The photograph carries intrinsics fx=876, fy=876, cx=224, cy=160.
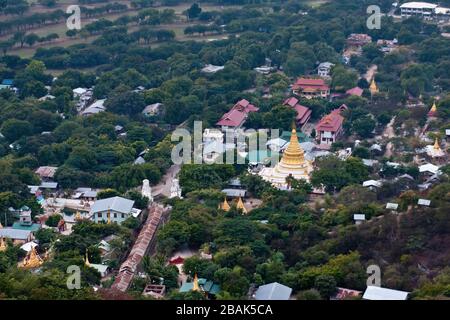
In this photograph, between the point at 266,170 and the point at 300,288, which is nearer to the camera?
the point at 300,288

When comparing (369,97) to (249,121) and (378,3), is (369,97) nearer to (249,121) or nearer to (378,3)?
(249,121)

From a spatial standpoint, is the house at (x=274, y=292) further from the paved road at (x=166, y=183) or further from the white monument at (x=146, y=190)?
the paved road at (x=166, y=183)

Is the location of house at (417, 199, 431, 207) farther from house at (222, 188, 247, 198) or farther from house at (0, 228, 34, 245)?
house at (0, 228, 34, 245)

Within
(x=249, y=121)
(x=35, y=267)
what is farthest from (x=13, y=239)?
(x=249, y=121)

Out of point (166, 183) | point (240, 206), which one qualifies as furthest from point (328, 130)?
point (240, 206)

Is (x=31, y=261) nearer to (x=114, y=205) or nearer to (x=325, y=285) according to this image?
(x=114, y=205)

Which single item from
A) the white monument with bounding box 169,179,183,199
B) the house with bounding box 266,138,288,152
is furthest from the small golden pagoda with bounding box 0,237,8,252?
the house with bounding box 266,138,288,152
